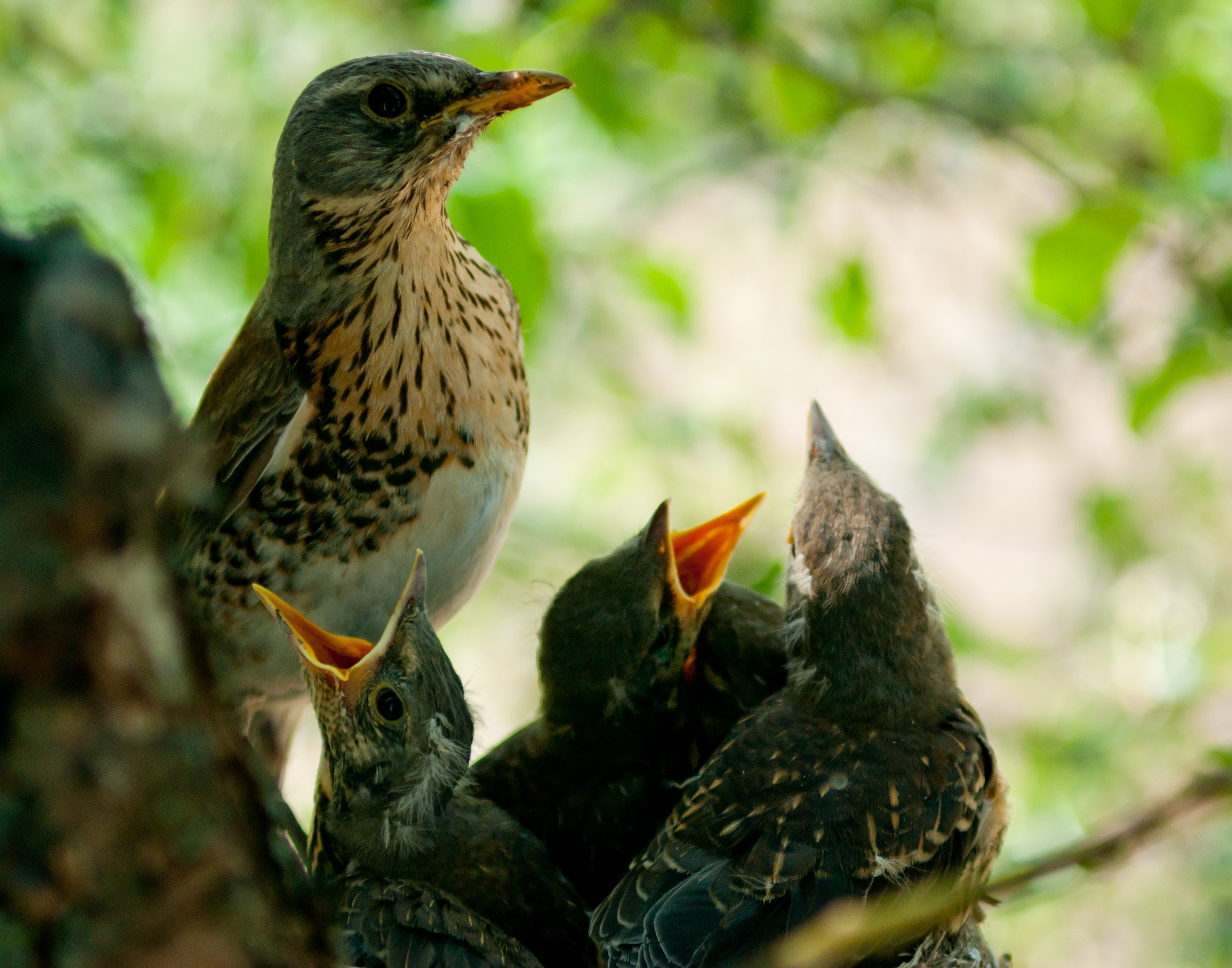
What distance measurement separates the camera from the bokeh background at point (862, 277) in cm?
257

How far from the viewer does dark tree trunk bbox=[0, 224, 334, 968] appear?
61cm

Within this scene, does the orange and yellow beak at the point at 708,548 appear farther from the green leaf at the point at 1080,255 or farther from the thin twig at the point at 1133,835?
the thin twig at the point at 1133,835

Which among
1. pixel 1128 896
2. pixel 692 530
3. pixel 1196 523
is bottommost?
pixel 1128 896

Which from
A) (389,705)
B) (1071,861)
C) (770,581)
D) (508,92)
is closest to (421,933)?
(389,705)

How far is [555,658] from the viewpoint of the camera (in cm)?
191

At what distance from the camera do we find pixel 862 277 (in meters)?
2.86

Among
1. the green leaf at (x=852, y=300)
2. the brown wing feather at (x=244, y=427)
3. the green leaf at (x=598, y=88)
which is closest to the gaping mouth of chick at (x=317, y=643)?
the brown wing feather at (x=244, y=427)

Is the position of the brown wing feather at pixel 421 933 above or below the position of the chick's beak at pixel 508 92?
below

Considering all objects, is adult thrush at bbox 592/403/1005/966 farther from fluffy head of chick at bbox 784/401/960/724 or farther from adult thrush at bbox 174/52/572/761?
adult thrush at bbox 174/52/572/761

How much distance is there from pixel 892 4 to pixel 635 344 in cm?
220

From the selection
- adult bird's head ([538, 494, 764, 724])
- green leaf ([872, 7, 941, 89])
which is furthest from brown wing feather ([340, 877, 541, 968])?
green leaf ([872, 7, 941, 89])

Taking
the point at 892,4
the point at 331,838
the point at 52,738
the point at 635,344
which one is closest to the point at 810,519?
the point at 331,838

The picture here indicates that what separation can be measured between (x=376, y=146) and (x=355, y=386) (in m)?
0.38

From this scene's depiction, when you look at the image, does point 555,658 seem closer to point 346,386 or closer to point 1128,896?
point 346,386
